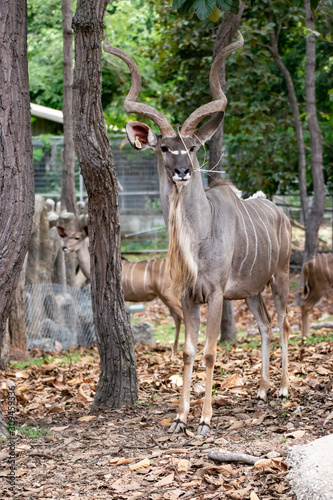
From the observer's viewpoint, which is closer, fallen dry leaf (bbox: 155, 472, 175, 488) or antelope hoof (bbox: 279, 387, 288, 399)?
fallen dry leaf (bbox: 155, 472, 175, 488)

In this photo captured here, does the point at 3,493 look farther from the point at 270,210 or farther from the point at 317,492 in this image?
the point at 270,210

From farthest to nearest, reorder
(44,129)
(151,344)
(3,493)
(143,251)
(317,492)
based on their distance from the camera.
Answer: (44,129) < (143,251) < (151,344) < (3,493) < (317,492)

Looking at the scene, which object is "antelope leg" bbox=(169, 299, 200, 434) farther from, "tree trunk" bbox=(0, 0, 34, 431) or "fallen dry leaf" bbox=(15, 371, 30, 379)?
"fallen dry leaf" bbox=(15, 371, 30, 379)

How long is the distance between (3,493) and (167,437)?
1.18 meters

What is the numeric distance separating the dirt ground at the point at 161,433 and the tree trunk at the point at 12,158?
0.67m

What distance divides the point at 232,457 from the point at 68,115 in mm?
7166

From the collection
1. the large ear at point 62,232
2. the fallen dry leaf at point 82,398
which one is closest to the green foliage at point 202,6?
the fallen dry leaf at point 82,398

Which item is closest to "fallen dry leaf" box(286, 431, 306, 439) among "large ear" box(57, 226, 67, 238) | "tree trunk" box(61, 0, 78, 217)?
"large ear" box(57, 226, 67, 238)

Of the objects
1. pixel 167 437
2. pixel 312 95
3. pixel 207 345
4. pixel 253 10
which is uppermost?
pixel 253 10

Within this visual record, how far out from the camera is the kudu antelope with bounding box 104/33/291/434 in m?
4.31

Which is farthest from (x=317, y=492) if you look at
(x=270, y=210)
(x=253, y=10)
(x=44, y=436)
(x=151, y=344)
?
(x=253, y=10)

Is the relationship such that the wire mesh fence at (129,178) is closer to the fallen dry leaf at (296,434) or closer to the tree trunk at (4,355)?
the tree trunk at (4,355)

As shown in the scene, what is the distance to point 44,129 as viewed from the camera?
2108 cm

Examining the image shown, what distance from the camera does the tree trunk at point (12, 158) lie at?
4.11 meters
